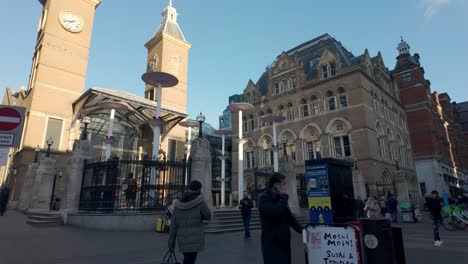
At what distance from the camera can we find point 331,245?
4.11 meters

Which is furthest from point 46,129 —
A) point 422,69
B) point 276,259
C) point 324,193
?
point 422,69

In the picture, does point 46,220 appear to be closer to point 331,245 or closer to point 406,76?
point 331,245

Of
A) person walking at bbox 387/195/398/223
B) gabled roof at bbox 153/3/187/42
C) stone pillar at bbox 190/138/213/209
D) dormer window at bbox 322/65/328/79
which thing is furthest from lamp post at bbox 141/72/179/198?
gabled roof at bbox 153/3/187/42

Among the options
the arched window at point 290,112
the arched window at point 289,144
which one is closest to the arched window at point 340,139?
the arched window at point 289,144

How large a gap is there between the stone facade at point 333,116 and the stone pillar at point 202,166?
49.5 feet

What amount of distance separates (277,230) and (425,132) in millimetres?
52631

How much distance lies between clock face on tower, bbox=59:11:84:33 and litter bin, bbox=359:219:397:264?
39122mm

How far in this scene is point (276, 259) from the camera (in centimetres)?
372

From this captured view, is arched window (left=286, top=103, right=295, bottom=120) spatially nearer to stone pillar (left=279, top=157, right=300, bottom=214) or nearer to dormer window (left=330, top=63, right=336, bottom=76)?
dormer window (left=330, top=63, right=336, bottom=76)

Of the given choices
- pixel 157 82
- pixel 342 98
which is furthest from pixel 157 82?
pixel 342 98

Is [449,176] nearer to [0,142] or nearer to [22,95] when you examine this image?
[0,142]

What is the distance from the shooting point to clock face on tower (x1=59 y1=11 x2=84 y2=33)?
32.8m

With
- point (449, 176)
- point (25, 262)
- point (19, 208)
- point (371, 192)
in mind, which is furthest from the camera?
point (449, 176)

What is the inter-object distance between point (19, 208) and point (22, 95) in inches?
651
